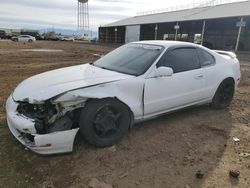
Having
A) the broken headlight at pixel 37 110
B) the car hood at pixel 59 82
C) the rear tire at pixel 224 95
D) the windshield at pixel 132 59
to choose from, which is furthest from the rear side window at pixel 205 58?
the broken headlight at pixel 37 110

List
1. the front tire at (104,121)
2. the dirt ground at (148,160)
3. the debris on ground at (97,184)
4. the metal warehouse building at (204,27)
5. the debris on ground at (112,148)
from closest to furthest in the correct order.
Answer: the debris on ground at (97,184)
the dirt ground at (148,160)
the front tire at (104,121)
the debris on ground at (112,148)
the metal warehouse building at (204,27)

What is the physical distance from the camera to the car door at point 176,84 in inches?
156

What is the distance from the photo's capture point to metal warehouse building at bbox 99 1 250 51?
29.8 m

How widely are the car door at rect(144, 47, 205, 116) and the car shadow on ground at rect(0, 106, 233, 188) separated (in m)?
0.46

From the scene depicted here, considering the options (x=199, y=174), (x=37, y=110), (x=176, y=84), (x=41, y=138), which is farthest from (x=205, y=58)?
(x=41, y=138)

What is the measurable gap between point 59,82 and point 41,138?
861 mm

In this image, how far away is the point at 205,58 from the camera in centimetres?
495

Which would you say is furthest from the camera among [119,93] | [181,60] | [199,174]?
[181,60]

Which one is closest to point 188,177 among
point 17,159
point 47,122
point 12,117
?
point 47,122

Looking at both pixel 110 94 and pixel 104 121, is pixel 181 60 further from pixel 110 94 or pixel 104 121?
pixel 104 121

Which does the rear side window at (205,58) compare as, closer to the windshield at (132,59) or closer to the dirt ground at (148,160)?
the windshield at (132,59)

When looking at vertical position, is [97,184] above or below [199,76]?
below

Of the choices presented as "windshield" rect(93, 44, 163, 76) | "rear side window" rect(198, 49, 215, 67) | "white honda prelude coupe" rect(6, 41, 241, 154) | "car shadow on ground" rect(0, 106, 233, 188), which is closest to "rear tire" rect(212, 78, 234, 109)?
"white honda prelude coupe" rect(6, 41, 241, 154)

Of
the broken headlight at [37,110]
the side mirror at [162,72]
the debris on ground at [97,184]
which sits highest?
the side mirror at [162,72]
